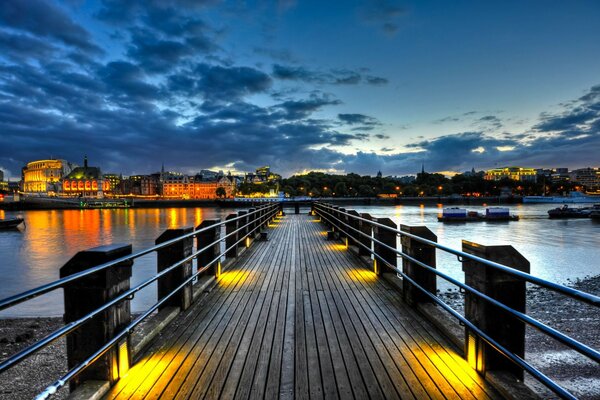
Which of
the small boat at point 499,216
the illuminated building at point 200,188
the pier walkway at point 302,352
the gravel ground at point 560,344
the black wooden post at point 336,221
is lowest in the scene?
the small boat at point 499,216

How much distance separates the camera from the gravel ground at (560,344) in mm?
6125

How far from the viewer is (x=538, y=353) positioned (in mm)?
7477

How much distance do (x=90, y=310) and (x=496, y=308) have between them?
317cm

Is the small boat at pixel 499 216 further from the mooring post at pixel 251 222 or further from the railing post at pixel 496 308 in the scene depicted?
the railing post at pixel 496 308

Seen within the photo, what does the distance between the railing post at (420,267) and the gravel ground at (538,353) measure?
217cm

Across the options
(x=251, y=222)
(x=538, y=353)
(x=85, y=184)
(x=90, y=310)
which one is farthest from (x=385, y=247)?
(x=85, y=184)

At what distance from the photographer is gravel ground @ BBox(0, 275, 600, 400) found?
20.3 feet

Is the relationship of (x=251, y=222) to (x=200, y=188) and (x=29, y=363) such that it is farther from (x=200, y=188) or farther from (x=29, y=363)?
(x=200, y=188)

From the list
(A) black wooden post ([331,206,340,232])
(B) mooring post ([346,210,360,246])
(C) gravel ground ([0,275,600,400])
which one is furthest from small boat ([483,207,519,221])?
(B) mooring post ([346,210,360,246])

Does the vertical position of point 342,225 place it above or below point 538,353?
above

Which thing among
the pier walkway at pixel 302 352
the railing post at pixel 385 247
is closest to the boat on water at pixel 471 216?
the railing post at pixel 385 247

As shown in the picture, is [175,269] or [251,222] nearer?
[175,269]

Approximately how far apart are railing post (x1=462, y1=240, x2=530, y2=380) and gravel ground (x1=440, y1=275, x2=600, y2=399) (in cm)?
268

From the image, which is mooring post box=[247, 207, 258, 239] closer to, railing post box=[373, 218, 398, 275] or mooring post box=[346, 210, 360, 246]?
mooring post box=[346, 210, 360, 246]
